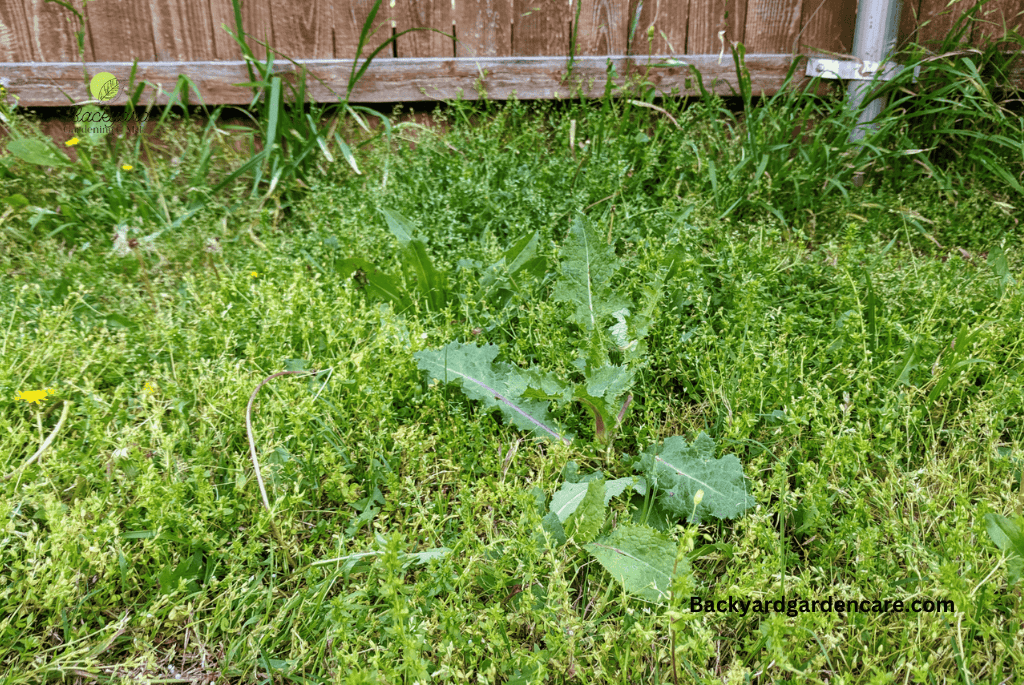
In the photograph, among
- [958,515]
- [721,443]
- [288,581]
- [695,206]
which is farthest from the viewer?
[695,206]

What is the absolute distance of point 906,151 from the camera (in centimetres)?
292

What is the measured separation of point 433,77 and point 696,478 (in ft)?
8.45

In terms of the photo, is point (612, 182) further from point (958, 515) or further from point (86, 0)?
point (86, 0)

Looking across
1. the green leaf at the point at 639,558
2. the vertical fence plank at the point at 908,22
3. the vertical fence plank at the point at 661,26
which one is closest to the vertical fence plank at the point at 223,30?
the vertical fence plank at the point at 661,26

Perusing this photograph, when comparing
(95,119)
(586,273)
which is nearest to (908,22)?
(586,273)

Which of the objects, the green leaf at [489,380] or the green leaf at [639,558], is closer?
the green leaf at [639,558]

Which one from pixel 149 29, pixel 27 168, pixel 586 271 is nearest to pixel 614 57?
pixel 586 271

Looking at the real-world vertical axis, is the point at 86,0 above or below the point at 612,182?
above

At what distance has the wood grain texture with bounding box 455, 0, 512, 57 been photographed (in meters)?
3.26

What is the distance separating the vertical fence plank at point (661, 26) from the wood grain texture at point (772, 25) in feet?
1.12

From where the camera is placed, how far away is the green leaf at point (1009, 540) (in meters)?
1.27

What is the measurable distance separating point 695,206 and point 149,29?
2.79 m

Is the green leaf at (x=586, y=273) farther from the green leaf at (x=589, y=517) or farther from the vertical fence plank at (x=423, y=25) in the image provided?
the vertical fence plank at (x=423, y=25)

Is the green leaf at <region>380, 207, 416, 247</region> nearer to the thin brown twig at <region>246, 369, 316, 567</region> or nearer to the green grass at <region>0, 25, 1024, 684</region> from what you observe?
the green grass at <region>0, 25, 1024, 684</region>
